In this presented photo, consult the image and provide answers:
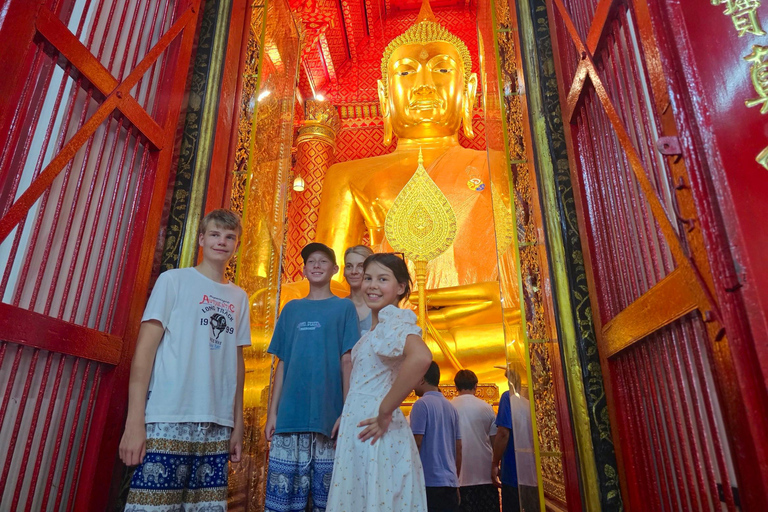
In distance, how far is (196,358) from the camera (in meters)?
1.53

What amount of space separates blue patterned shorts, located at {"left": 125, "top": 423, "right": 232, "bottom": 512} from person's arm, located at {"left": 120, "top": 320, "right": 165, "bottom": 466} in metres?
0.04

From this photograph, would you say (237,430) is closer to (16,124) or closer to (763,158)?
(16,124)

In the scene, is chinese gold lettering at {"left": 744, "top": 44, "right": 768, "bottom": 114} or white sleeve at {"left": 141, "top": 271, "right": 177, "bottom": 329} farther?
white sleeve at {"left": 141, "top": 271, "right": 177, "bottom": 329}

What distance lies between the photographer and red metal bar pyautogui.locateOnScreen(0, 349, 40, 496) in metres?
1.31

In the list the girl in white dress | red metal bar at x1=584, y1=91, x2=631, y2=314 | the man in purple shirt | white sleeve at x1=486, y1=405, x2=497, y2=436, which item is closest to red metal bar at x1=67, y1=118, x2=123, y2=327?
the girl in white dress

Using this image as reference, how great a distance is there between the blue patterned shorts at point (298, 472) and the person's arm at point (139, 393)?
0.42 metres

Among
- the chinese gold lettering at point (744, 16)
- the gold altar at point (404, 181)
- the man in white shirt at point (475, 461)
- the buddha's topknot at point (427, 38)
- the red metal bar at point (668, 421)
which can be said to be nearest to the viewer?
the chinese gold lettering at point (744, 16)

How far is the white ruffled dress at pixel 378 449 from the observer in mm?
1315

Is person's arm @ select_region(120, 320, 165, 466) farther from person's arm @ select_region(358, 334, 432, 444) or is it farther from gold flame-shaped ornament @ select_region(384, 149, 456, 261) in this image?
gold flame-shaped ornament @ select_region(384, 149, 456, 261)

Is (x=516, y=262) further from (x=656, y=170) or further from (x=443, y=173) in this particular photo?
(x=443, y=173)

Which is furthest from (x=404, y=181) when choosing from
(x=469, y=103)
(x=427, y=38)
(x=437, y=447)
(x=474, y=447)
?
(x=437, y=447)

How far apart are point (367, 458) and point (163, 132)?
4.80 ft

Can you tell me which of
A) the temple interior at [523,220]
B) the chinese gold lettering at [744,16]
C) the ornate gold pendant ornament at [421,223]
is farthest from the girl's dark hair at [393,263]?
the ornate gold pendant ornament at [421,223]

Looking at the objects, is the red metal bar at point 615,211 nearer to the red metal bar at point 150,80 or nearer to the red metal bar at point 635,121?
the red metal bar at point 635,121
